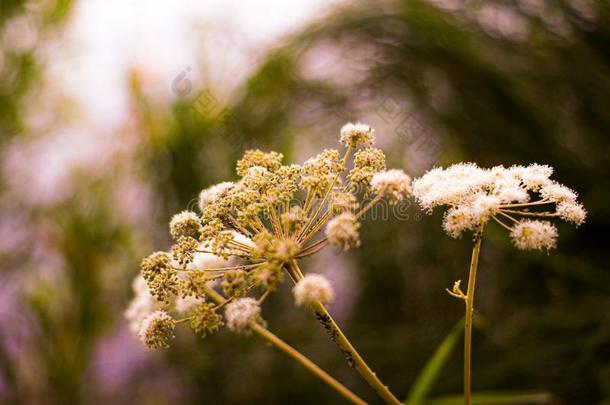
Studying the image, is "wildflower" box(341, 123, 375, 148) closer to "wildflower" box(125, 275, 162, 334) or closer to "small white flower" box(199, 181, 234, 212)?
"small white flower" box(199, 181, 234, 212)

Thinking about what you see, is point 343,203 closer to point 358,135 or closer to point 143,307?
point 358,135

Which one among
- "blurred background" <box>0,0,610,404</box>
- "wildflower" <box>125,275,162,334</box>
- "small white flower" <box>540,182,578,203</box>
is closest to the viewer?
"small white flower" <box>540,182,578,203</box>

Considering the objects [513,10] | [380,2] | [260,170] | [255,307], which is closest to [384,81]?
[380,2]

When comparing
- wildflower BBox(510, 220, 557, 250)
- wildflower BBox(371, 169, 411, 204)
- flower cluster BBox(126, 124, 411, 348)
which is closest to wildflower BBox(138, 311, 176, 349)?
flower cluster BBox(126, 124, 411, 348)

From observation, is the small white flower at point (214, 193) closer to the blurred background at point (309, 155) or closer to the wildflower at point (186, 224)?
the wildflower at point (186, 224)

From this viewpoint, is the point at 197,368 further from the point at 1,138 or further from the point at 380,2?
the point at 380,2

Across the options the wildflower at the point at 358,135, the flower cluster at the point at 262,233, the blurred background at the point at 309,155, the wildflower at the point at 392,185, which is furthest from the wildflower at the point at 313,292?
the blurred background at the point at 309,155

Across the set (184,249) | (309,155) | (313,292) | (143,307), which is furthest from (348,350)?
(309,155)

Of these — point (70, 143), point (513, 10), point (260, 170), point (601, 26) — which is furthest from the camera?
point (70, 143)

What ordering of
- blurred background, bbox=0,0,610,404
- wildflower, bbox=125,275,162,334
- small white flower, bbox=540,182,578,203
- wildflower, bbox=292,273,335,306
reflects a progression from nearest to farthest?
wildflower, bbox=292,273,335,306 → small white flower, bbox=540,182,578,203 → wildflower, bbox=125,275,162,334 → blurred background, bbox=0,0,610,404
